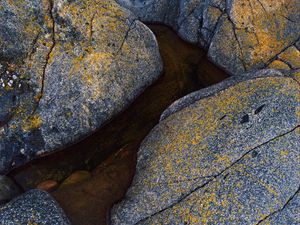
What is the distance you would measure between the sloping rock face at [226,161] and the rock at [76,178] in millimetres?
1431

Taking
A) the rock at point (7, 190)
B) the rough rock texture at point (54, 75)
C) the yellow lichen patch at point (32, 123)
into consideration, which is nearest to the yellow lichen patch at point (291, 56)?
the rough rock texture at point (54, 75)

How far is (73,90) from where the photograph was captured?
10.3m

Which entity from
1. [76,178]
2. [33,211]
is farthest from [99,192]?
[33,211]

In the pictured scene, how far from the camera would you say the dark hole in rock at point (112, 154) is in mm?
9406

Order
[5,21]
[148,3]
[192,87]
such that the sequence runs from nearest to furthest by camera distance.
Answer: [5,21]
[192,87]
[148,3]

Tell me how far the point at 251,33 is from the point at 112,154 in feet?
20.5

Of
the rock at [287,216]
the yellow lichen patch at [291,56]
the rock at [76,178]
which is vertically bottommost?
the rock at [287,216]

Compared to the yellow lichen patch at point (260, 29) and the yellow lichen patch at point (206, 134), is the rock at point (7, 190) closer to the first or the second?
the yellow lichen patch at point (206, 134)

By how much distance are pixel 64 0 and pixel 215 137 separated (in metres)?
5.80

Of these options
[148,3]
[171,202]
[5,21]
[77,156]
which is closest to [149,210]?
[171,202]

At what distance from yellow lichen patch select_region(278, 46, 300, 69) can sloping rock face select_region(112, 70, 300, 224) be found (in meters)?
2.25

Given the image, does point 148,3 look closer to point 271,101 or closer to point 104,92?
point 104,92

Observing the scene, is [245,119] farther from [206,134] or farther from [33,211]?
[33,211]

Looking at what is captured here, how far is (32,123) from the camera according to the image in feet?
32.9
